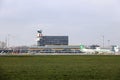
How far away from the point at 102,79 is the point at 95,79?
1.84 feet

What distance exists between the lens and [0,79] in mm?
26906

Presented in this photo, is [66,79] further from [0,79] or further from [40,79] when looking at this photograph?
[0,79]

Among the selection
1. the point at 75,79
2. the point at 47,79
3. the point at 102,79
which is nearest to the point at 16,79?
the point at 47,79

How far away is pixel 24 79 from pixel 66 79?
3.41 meters

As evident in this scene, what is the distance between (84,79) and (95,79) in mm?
893

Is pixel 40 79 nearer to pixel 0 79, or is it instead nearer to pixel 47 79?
pixel 47 79

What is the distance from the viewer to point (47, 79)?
28328mm

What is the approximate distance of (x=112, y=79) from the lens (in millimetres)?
27297

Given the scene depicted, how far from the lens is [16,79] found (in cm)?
2795

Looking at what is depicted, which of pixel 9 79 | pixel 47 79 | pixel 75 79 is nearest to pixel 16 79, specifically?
pixel 9 79

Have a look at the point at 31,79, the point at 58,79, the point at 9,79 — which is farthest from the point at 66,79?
the point at 9,79

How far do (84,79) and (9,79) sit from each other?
19.7ft

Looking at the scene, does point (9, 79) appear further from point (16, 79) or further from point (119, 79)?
point (119, 79)

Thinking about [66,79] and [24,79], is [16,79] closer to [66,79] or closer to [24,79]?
[24,79]
